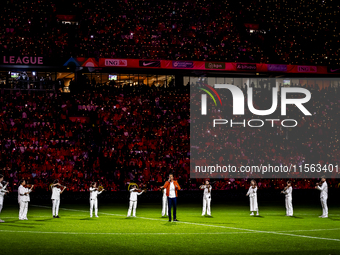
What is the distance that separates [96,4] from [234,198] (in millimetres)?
22860

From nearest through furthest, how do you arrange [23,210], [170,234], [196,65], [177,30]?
[170,234]
[23,210]
[196,65]
[177,30]

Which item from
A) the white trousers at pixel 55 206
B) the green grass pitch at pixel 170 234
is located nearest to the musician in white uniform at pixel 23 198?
the green grass pitch at pixel 170 234

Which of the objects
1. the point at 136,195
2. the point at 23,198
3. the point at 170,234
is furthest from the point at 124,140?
the point at 170,234

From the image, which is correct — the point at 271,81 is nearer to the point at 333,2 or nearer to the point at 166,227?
the point at 333,2

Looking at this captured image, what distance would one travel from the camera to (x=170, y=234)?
15.0 metres

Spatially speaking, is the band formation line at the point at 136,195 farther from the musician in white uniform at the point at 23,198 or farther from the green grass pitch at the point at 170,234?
the green grass pitch at the point at 170,234

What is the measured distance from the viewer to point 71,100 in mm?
37312

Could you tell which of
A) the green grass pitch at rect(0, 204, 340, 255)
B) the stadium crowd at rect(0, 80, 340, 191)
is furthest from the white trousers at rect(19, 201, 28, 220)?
the stadium crowd at rect(0, 80, 340, 191)

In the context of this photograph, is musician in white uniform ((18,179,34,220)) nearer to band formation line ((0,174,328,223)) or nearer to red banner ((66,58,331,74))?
band formation line ((0,174,328,223))

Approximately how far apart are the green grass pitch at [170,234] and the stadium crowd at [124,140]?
10.6m

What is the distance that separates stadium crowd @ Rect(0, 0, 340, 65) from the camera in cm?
3903

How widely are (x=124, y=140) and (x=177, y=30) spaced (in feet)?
44.6

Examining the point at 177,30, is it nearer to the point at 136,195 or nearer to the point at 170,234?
the point at 136,195

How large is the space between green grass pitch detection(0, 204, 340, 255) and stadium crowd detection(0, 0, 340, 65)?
20956 millimetres
